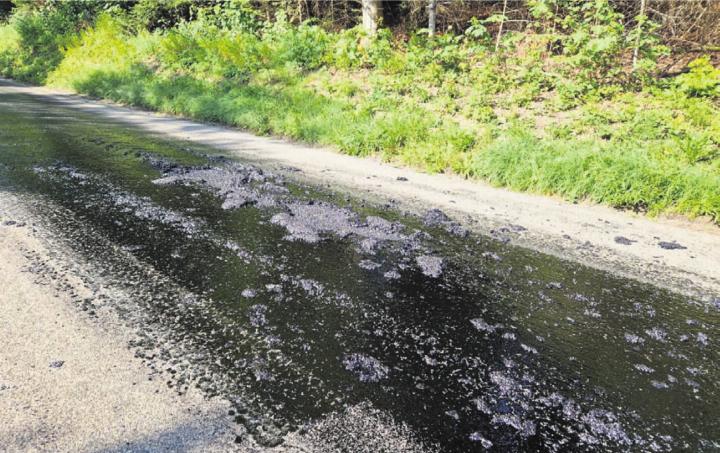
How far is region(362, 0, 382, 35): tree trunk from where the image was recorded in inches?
499

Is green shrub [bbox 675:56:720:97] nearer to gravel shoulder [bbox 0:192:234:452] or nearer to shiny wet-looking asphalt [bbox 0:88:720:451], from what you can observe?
shiny wet-looking asphalt [bbox 0:88:720:451]

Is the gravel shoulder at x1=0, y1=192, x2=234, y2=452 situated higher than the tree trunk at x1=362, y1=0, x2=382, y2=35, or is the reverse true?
the tree trunk at x1=362, y1=0, x2=382, y2=35

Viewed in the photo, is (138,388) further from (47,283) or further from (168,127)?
(168,127)

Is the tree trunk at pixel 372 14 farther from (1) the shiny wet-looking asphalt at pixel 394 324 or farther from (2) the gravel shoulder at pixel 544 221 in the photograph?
(1) the shiny wet-looking asphalt at pixel 394 324

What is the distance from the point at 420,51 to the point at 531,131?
422 centimetres

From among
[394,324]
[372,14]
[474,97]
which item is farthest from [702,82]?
[372,14]

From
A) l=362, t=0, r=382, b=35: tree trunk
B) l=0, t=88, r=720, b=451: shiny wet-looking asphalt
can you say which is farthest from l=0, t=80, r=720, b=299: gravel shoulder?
l=362, t=0, r=382, b=35: tree trunk

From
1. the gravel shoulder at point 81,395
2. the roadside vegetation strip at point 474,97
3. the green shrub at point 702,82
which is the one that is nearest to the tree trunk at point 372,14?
the roadside vegetation strip at point 474,97

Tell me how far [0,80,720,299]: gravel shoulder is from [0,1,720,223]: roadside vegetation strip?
40cm

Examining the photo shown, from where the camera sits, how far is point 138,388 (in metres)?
2.43

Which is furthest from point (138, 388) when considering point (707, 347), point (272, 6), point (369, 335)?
point (272, 6)

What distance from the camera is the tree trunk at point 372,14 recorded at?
12672mm

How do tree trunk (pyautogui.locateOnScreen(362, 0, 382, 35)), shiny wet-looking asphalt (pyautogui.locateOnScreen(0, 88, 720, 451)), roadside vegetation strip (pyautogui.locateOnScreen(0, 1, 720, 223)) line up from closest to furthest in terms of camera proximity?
shiny wet-looking asphalt (pyautogui.locateOnScreen(0, 88, 720, 451)) < roadside vegetation strip (pyautogui.locateOnScreen(0, 1, 720, 223)) < tree trunk (pyautogui.locateOnScreen(362, 0, 382, 35))

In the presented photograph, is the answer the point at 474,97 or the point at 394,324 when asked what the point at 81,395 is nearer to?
the point at 394,324
